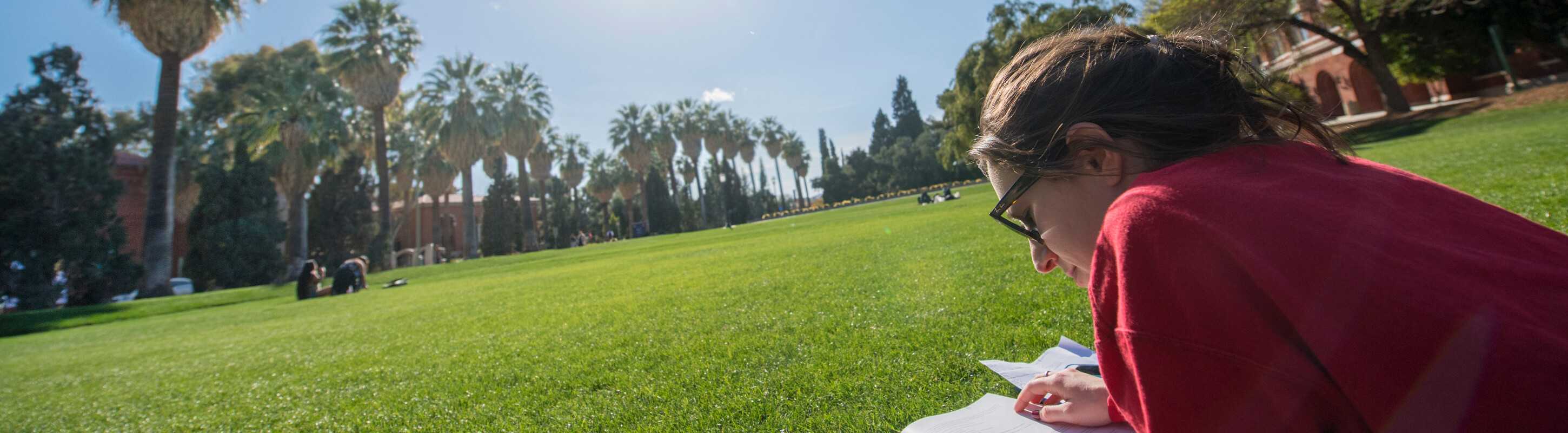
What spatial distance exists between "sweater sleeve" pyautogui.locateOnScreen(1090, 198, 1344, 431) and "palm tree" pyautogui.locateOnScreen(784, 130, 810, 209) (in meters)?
92.2

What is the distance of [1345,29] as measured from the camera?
96.6 feet

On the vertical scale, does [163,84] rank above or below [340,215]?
above

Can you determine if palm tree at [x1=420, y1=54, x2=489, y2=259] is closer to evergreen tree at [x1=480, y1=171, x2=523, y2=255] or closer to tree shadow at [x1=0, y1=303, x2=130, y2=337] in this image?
evergreen tree at [x1=480, y1=171, x2=523, y2=255]

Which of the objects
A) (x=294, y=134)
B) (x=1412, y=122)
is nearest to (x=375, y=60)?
(x=294, y=134)

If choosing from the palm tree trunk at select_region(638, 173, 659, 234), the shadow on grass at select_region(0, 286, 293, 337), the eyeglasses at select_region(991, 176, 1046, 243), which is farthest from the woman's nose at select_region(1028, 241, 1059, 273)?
the palm tree trunk at select_region(638, 173, 659, 234)

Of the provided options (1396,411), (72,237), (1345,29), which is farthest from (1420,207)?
(1345,29)

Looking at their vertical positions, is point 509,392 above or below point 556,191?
below

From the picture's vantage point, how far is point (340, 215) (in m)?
33.0

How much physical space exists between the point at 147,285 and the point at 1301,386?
2934 cm

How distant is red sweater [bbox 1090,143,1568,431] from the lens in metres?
0.72

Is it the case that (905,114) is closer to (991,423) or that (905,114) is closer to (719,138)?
(719,138)

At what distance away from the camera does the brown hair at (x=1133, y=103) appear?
1.11 metres

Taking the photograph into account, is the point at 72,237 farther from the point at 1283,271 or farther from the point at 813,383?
the point at 1283,271

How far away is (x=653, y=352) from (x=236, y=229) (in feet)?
111
